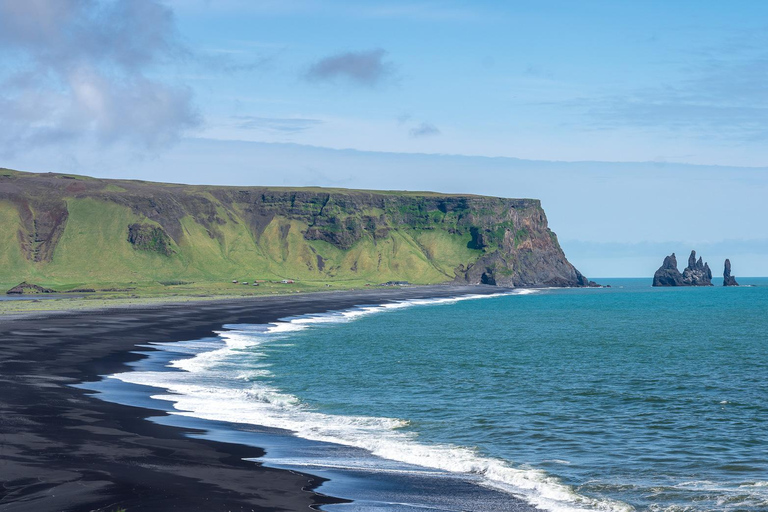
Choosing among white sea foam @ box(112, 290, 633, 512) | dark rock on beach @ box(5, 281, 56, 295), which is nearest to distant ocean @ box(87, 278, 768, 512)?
white sea foam @ box(112, 290, 633, 512)

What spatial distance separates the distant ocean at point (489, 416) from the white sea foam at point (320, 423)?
0.08 metres

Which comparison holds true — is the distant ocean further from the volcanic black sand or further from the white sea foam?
the volcanic black sand

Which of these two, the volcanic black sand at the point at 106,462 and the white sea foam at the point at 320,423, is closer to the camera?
the volcanic black sand at the point at 106,462

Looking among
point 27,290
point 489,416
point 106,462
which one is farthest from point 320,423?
point 27,290

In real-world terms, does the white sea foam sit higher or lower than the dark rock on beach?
higher

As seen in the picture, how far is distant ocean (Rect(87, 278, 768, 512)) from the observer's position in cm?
1967

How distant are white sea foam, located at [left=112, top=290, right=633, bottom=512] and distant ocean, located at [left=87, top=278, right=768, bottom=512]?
79 mm

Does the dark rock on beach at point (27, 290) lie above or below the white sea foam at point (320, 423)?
below

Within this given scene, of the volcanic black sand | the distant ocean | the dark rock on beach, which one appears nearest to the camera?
the volcanic black sand

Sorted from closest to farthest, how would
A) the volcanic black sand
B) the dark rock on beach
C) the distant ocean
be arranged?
the volcanic black sand → the distant ocean → the dark rock on beach

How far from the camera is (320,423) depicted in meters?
28.7

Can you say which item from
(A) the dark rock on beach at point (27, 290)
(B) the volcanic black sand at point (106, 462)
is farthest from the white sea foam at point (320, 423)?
(A) the dark rock on beach at point (27, 290)

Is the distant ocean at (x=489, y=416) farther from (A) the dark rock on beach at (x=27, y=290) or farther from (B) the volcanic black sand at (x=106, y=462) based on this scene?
(A) the dark rock on beach at (x=27, y=290)

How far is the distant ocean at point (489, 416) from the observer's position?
19.7 m
